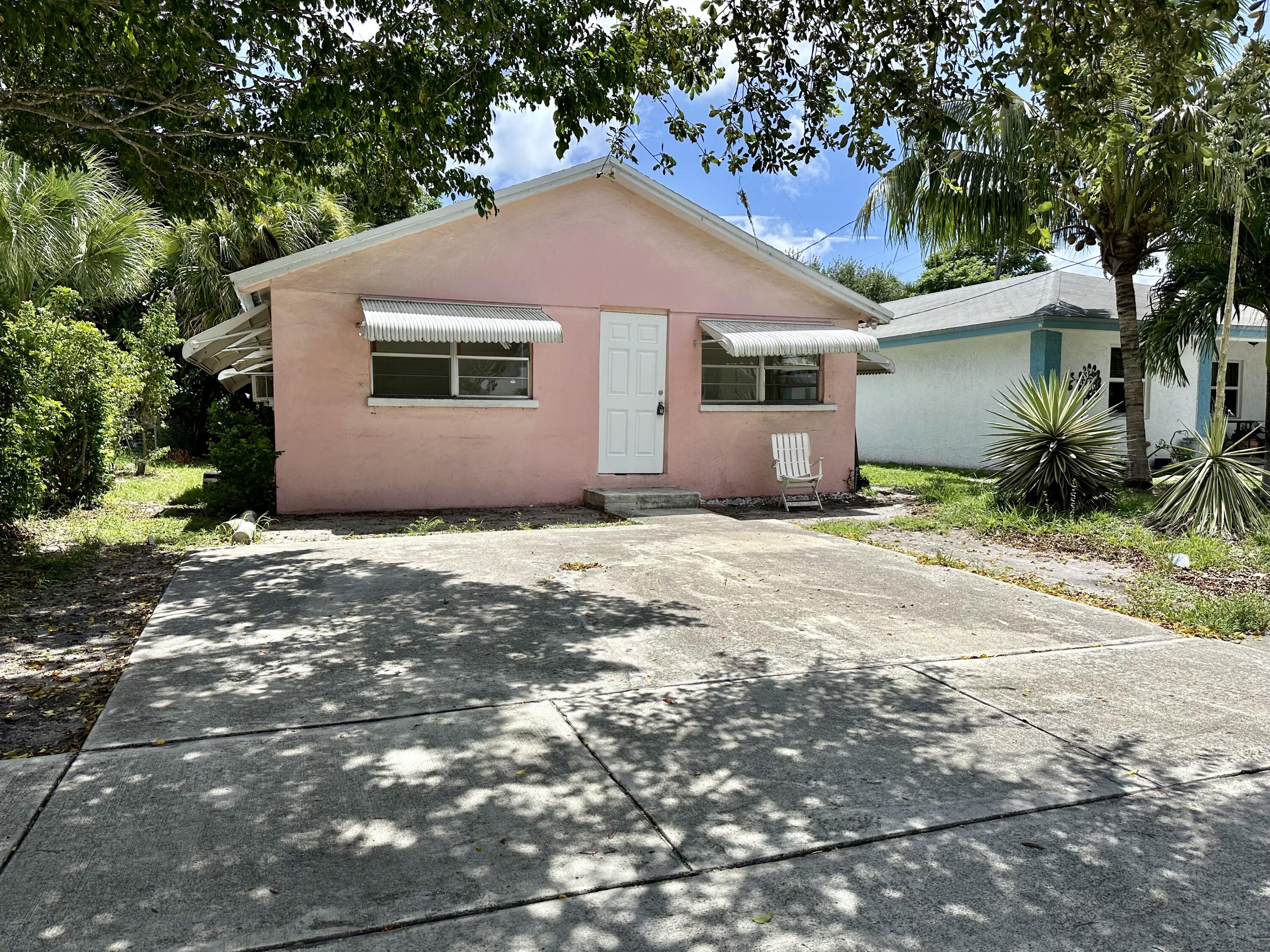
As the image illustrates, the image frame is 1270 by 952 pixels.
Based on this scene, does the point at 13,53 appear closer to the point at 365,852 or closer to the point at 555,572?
the point at 555,572

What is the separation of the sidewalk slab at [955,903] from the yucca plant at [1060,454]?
25.4ft

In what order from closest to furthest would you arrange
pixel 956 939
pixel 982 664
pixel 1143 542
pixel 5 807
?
pixel 956 939 → pixel 5 807 → pixel 982 664 → pixel 1143 542

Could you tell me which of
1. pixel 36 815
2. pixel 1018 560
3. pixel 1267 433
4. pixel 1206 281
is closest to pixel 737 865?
pixel 36 815

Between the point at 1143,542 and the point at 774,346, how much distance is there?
4.82m

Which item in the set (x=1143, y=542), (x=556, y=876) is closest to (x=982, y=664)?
(x=556, y=876)

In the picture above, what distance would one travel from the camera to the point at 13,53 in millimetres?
6746

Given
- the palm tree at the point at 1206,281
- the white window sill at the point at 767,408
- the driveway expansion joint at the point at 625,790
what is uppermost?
the palm tree at the point at 1206,281

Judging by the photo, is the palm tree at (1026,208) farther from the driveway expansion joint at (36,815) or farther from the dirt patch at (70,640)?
the driveway expansion joint at (36,815)

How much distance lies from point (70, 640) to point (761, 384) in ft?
31.0

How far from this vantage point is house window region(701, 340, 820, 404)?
40.9 ft

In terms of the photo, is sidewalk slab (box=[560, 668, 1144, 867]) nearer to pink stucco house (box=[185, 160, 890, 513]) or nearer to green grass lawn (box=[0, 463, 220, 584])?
green grass lawn (box=[0, 463, 220, 584])

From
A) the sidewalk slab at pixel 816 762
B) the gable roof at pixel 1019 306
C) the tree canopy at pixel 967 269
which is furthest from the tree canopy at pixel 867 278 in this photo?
the sidewalk slab at pixel 816 762

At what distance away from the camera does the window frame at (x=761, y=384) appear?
40.6ft

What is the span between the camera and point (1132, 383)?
12.9 metres
